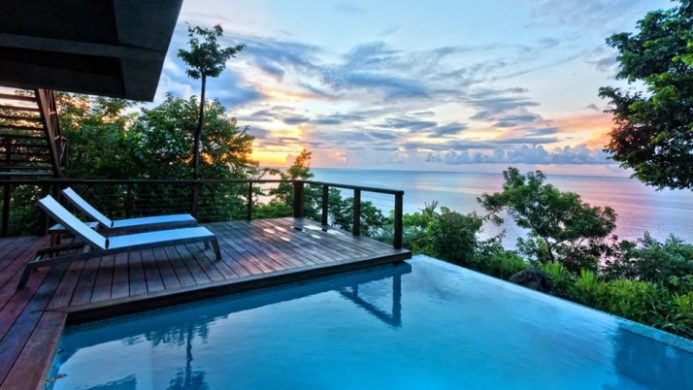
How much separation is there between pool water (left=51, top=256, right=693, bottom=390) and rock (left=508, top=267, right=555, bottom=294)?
0.77 meters

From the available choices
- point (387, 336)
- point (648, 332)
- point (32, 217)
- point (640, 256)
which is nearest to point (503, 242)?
point (640, 256)

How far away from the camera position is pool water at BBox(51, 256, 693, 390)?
6.81ft

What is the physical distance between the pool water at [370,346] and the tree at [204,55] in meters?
4.77

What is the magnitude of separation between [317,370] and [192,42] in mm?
6791

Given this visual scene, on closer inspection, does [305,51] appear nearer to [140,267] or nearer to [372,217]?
[372,217]

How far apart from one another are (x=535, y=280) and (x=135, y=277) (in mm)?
4745

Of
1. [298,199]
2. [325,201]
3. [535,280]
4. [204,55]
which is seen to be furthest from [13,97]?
[535,280]

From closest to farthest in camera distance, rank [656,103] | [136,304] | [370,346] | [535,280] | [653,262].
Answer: [370,346], [136,304], [535,280], [653,262], [656,103]

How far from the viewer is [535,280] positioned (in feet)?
14.1

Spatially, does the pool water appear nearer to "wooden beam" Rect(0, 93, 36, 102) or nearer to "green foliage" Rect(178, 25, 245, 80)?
"wooden beam" Rect(0, 93, 36, 102)

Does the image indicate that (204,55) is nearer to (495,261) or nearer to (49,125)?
(49,125)

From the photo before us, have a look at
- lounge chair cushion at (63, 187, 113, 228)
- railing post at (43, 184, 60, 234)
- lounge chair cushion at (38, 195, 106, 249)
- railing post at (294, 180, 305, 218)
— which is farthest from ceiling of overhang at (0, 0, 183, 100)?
railing post at (294, 180, 305, 218)

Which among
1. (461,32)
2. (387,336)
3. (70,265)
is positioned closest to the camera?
(387,336)

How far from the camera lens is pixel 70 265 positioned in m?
3.59
